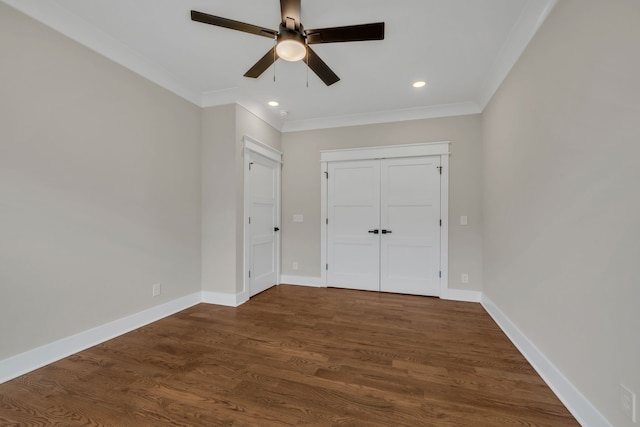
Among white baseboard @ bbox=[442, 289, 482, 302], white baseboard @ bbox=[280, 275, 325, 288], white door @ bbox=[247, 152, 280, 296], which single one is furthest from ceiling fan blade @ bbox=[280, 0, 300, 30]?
white baseboard @ bbox=[442, 289, 482, 302]

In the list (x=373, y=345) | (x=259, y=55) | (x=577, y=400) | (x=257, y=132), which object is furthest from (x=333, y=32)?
(x=577, y=400)

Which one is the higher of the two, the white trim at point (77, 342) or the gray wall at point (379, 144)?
the gray wall at point (379, 144)

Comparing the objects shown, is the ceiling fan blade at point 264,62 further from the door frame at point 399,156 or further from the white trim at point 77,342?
the white trim at point 77,342

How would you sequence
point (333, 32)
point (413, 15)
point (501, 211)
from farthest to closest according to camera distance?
1. point (501, 211)
2. point (413, 15)
3. point (333, 32)

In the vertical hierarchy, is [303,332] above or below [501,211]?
below

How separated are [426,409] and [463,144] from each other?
3.34 metres

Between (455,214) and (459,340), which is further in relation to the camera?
(455,214)

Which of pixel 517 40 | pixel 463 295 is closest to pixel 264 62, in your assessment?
pixel 517 40

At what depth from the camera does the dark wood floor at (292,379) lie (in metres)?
1.52

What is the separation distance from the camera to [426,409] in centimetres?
157

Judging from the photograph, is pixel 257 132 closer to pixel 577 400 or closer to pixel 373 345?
pixel 373 345

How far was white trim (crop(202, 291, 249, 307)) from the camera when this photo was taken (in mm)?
3369

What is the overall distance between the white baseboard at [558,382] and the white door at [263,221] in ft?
10.0

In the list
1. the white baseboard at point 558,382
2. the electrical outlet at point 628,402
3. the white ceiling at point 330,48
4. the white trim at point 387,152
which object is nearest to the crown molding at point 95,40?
the white ceiling at point 330,48
